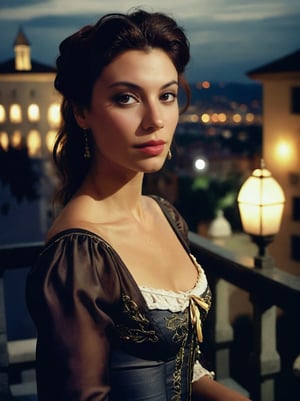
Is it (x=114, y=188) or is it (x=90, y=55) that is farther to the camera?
(x=114, y=188)

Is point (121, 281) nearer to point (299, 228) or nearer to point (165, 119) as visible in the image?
point (165, 119)

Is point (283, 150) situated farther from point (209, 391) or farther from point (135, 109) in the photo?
point (135, 109)

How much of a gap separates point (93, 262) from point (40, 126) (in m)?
55.4

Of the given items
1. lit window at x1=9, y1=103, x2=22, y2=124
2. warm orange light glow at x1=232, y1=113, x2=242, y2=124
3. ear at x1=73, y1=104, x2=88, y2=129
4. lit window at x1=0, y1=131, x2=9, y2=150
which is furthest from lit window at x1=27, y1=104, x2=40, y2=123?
ear at x1=73, y1=104, x2=88, y2=129

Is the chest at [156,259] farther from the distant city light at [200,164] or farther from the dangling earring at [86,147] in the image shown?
the distant city light at [200,164]

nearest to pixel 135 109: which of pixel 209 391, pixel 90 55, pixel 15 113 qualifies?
pixel 90 55

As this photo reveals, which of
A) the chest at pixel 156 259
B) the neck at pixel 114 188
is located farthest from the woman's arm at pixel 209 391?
the neck at pixel 114 188

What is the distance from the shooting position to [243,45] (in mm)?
101312

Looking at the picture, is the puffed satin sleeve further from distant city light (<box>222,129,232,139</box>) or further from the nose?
distant city light (<box>222,129,232,139</box>)

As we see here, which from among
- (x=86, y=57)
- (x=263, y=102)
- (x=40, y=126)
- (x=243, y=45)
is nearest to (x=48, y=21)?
(x=243, y=45)

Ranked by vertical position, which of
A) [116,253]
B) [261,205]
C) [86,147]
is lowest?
[261,205]

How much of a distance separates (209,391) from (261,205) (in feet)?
7.36

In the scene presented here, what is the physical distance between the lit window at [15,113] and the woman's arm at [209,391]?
53.3 meters

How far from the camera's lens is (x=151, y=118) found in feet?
4.91
